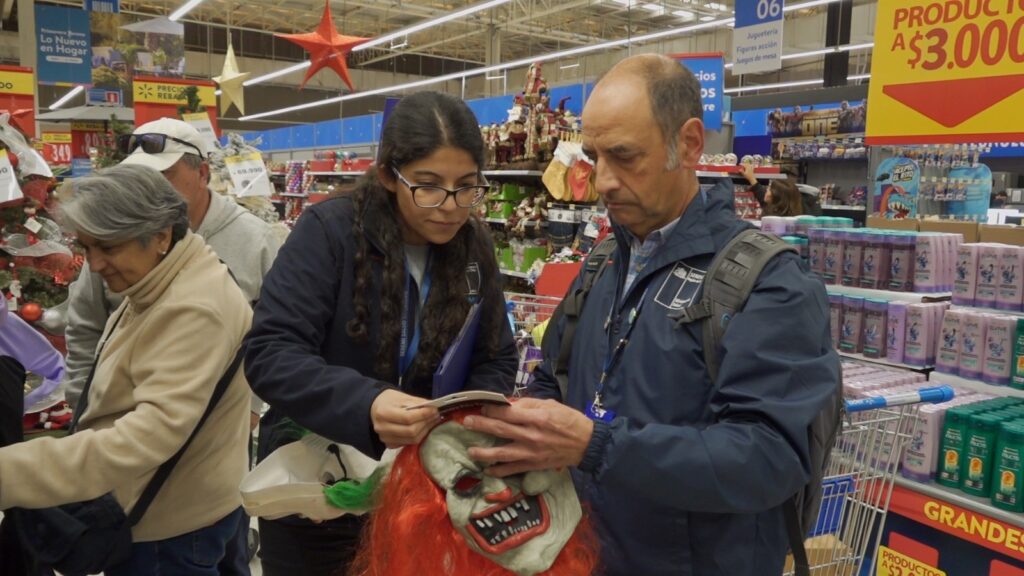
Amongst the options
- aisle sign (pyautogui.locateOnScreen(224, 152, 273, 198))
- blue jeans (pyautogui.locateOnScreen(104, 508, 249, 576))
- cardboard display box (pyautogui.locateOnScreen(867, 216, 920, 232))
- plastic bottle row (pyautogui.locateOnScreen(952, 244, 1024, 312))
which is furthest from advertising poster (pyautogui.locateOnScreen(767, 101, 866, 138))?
blue jeans (pyautogui.locateOnScreen(104, 508, 249, 576))

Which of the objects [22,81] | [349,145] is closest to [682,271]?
[22,81]

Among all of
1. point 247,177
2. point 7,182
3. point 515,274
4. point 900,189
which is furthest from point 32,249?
point 900,189

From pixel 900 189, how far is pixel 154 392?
13.2ft

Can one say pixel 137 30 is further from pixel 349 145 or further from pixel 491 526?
pixel 349 145

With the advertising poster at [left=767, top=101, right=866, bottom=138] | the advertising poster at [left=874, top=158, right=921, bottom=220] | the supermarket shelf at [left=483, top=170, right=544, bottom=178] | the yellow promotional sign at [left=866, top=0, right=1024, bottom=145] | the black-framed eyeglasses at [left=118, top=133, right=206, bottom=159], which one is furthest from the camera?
the advertising poster at [left=767, top=101, right=866, bottom=138]

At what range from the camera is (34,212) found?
4133 mm

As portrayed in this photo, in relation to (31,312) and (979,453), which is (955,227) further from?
(31,312)

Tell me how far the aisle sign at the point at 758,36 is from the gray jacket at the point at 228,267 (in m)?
6.04

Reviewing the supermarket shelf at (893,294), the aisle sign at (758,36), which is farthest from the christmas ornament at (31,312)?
the aisle sign at (758,36)

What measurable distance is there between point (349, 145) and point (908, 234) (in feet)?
43.6

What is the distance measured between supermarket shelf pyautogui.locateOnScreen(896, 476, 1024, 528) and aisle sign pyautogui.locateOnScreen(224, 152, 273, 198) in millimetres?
4297

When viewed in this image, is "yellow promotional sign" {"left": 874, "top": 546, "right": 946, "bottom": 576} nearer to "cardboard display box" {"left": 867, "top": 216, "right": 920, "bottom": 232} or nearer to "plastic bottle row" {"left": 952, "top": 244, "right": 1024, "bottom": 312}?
"plastic bottle row" {"left": 952, "top": 244, "right": 1024, "bottom": 312}

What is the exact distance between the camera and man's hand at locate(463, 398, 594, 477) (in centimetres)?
117

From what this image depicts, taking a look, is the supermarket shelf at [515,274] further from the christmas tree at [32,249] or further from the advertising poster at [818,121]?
the advertising poster at [818,121]
